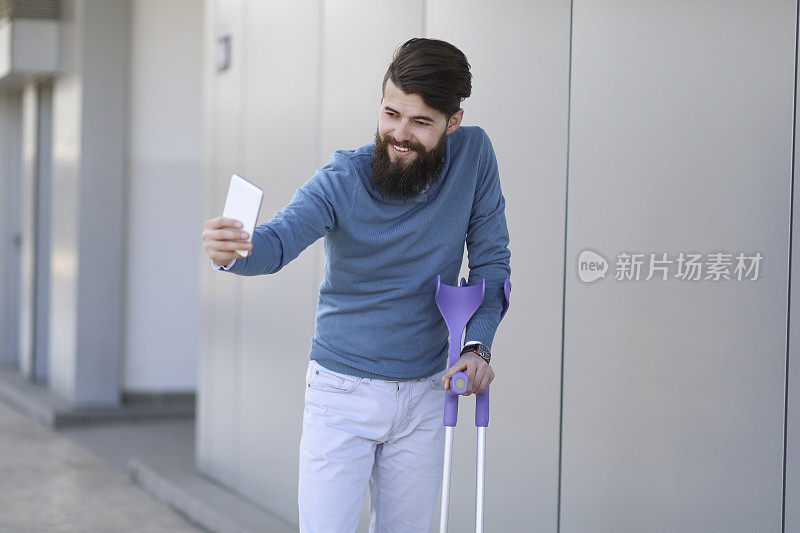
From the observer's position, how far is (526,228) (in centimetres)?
415

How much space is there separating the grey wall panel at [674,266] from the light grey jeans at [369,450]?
1.18 m

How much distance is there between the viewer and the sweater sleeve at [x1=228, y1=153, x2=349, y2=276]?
245 centimetres

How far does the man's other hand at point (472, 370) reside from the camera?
259cm

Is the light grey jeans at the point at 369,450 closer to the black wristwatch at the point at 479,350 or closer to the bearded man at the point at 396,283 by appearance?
the bearded man at the point at 396,283

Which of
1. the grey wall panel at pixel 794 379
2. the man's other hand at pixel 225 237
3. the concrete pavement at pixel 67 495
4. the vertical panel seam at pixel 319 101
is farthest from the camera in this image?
the concrete pavement at pixel 67 495

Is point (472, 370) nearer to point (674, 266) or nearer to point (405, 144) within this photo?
point (405, 144)

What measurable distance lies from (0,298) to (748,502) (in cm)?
1097

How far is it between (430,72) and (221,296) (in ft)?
13.8

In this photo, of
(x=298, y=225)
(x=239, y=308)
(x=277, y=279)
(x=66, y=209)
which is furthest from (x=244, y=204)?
(x=66, y=209)

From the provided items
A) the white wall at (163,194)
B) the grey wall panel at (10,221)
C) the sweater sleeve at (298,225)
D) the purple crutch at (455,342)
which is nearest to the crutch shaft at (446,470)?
the purple crutch at (455,342)

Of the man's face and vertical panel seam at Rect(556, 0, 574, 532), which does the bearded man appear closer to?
the man's face

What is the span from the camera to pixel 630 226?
12.5 feet

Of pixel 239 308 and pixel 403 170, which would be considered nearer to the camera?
pixel 403 170

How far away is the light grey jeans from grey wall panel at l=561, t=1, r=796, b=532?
118 cm
